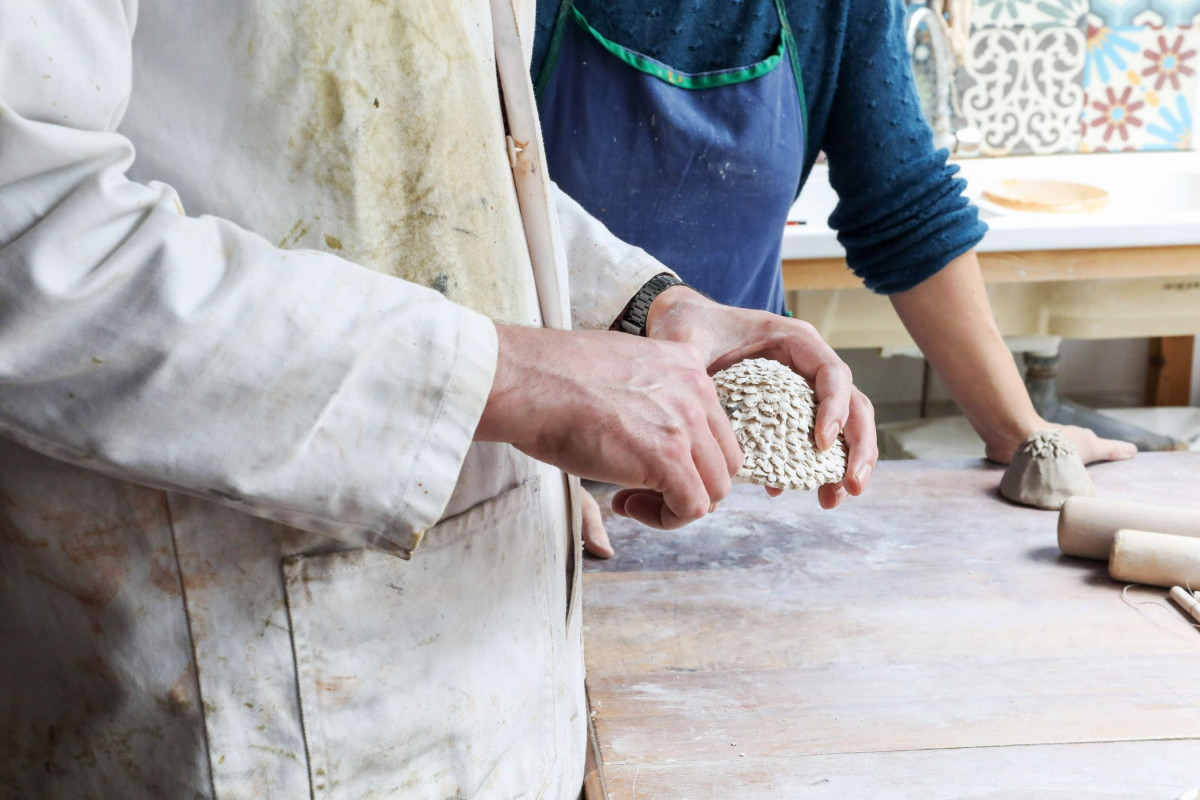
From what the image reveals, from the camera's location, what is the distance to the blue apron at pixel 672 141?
4.28 feet

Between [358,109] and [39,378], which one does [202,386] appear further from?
[358,109]

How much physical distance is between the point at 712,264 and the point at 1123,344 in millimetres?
1943

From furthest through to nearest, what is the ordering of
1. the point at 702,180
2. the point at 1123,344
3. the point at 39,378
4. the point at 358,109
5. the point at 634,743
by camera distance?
the point at 1123,344 → the point at 702,180 → the point at 634,743 → the point at 358,109 → the point at 39,378

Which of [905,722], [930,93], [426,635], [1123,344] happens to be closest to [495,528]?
[426,635]

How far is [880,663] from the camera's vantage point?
88 cm

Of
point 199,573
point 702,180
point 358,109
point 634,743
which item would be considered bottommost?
point 634,743

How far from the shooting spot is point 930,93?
7.99ft

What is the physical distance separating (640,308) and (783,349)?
0.42ft

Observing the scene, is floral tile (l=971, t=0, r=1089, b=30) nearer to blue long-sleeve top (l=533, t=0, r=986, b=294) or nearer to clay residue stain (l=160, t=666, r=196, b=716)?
blue long-sleeve top (l=533, t=0, r=986, b=294)

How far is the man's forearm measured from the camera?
1.41m

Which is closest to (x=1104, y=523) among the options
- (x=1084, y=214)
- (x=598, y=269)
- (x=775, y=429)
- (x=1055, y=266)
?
(x=775, y=429)

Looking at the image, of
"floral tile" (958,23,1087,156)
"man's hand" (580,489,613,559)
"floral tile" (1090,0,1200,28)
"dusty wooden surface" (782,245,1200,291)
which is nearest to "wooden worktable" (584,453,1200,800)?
"man's hand" (580,489,613,559)

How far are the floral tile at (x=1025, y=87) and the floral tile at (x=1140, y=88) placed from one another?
40 millimetres

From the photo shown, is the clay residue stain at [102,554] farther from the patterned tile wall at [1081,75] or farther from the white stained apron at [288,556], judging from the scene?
the patterned tile wall at [1081,75]
